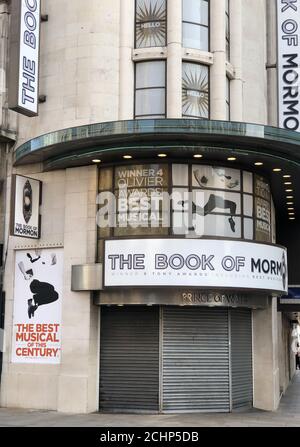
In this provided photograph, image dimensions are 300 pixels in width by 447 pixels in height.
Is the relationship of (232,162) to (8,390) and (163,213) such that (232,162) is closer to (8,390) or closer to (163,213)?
(163,213)

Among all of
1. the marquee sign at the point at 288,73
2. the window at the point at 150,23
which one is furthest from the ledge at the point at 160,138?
the marquee sign at the point at 288,73

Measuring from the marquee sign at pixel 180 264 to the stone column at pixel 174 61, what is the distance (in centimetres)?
381

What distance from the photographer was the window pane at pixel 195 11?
60.6 ft

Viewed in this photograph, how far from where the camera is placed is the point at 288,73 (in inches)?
840

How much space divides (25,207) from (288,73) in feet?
33.0

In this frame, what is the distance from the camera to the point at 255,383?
1962 centimetres

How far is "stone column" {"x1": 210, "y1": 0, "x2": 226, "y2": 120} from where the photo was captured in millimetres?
18188

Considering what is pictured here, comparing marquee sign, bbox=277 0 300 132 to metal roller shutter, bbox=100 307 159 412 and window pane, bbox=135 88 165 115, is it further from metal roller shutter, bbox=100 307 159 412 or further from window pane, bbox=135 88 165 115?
metal roller shutter, bbox=100 307 159 412

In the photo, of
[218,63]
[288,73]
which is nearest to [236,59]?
[218,63]

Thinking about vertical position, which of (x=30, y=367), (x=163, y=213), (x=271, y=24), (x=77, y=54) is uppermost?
(x=271, y=24)

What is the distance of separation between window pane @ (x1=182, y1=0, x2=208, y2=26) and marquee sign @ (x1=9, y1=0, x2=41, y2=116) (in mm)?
4267
